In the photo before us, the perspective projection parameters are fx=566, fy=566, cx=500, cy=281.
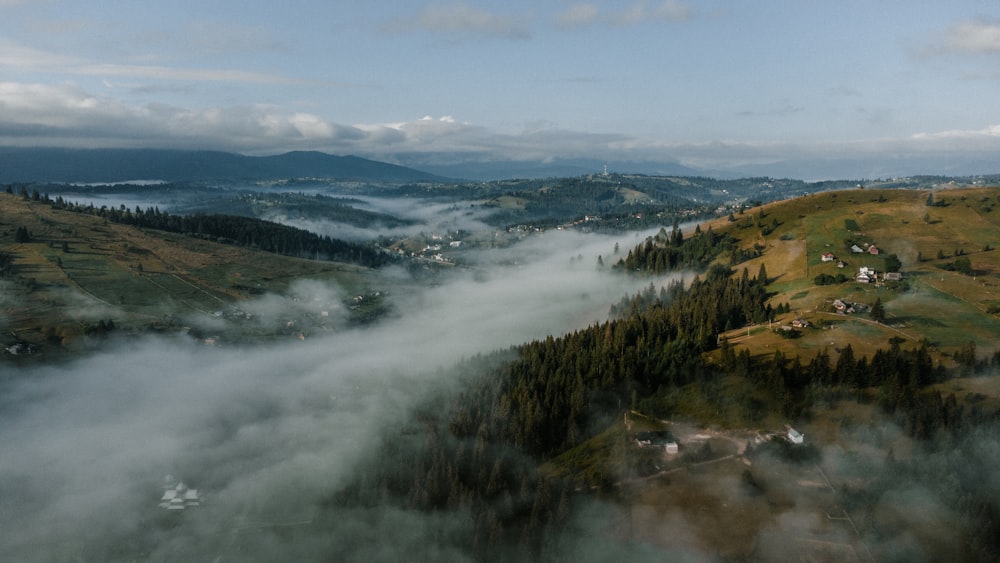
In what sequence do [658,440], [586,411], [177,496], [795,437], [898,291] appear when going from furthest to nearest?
[898,291], [177,496], [586,411], [658,440], [795,437]

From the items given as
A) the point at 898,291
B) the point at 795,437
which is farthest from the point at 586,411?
the point at 898,291

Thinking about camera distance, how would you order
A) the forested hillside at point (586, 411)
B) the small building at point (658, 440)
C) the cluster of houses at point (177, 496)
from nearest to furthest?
the forested hillside at point (586, 411)
the small building at point (658, 440)
the cluster of houses at point (177, 496)

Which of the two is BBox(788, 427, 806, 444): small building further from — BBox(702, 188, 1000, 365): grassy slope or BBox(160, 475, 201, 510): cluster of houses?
BBox(160, 475, 201, 510): cluster of houses

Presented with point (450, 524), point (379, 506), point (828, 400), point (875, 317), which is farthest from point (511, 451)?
point (875, 317)

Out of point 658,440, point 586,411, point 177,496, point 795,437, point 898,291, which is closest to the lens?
point 795,437

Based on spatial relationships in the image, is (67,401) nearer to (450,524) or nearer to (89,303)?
(89,303)

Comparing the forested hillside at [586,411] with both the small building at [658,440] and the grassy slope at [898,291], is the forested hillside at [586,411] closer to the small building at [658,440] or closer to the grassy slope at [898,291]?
the small building at [658,440]

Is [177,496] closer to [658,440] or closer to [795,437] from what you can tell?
[658,440]

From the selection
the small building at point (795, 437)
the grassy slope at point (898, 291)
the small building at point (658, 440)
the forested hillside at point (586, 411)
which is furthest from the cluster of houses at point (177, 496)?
the grassy slope at point (898, 291)
